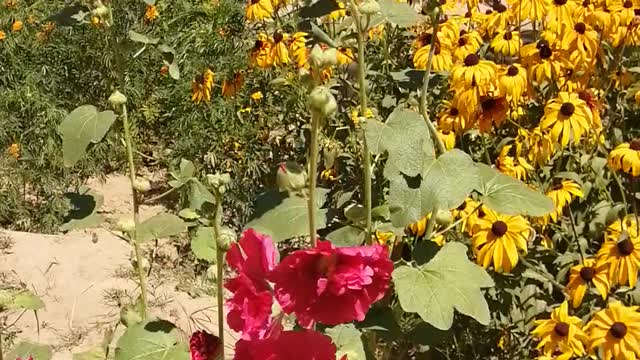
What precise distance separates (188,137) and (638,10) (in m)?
1.85

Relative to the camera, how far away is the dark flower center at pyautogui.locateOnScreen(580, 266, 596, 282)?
86.0 inches

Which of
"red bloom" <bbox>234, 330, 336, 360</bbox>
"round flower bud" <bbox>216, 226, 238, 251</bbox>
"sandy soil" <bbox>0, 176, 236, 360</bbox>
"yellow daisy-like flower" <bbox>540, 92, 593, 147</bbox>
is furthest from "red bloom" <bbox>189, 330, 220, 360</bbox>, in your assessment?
"sandy soil" <bbox>0, 176, 236, 360</bbox>

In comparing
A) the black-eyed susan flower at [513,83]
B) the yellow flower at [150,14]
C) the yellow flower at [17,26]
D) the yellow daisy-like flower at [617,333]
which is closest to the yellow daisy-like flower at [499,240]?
the yellow daisy-like flower at [617,333]

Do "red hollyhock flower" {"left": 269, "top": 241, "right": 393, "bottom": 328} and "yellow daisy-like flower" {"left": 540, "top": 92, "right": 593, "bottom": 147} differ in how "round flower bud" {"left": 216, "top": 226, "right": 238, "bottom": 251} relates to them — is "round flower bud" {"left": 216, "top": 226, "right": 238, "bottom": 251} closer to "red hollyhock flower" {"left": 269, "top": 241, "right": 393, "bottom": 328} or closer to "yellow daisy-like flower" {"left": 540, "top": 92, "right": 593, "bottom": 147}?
"red hollyhock flower" {"left": 269, "top": 241, "right": 393, "bottom": 328}

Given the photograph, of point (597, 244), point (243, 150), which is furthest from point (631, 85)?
point (243, 150)

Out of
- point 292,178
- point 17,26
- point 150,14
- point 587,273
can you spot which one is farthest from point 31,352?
point 17,26

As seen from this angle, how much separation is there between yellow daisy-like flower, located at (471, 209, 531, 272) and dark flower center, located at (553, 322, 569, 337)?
177 mm

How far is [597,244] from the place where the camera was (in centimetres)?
258

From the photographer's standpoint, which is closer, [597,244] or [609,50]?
[597,244]

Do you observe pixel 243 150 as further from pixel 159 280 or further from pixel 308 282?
pixel 308 282

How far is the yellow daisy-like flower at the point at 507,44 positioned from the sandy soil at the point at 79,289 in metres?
1.19

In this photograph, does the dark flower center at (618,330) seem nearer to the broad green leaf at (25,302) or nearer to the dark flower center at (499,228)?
the dark flower center at (499,228)

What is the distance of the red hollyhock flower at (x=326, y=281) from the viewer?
0.88 metres

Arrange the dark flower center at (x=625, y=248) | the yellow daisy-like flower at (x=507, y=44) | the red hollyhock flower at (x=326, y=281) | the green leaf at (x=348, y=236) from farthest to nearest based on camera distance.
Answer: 1. the yellow daisy-like flower at (x=507, y=44)
2. the dark flower center at (x=625, y=248)
3. the green leaf at (x=348, y=236)
4. the red hollyhock flower at (x=326, y=281)
